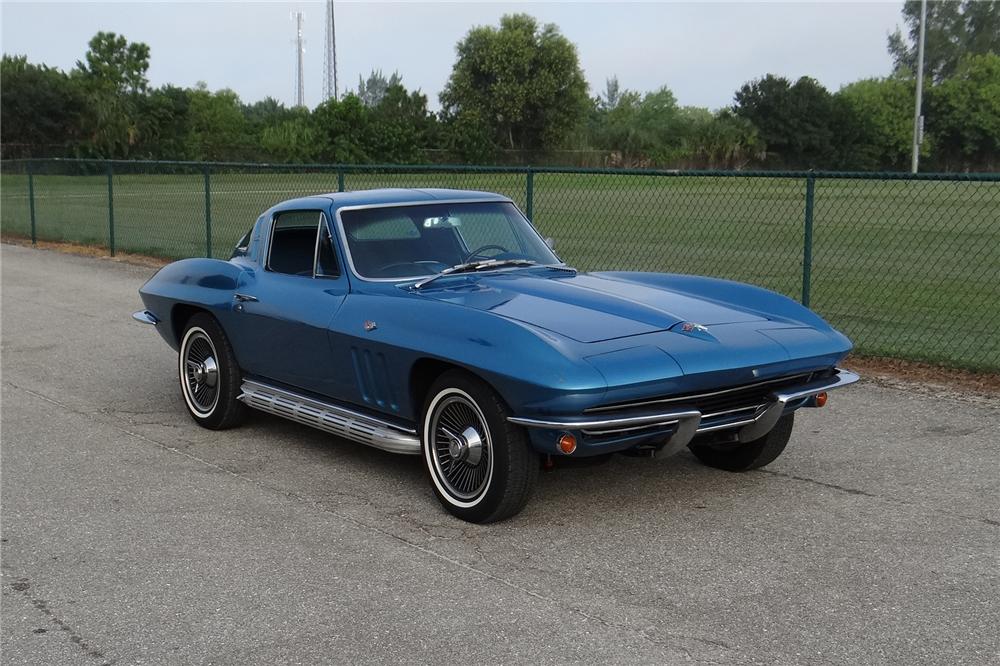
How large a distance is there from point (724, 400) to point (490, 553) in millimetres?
1258

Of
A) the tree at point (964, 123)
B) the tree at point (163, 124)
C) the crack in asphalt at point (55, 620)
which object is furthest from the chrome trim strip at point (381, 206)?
the tree at point (964, 123)

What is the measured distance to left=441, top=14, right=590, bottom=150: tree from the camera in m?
84.5

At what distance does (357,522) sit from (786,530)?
1.93 metres

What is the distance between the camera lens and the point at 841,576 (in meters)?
4.31

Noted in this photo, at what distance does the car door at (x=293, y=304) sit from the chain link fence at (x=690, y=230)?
4.22m

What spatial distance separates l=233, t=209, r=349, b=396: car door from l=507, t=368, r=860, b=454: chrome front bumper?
157 cm

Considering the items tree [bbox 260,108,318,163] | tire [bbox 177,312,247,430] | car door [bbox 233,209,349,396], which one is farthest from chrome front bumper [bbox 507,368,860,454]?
tree [bbox 260,108,318,163]

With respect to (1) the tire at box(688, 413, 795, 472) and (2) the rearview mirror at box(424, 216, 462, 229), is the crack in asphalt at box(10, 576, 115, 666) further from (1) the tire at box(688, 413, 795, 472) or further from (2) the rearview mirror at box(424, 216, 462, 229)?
(1) the tire at box(688, 413, 795, 472)

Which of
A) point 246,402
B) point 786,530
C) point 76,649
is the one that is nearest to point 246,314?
point 246,402

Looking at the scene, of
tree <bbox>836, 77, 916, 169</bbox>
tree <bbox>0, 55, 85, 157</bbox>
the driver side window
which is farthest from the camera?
tree <bbox>836, 77, 916, 169</bbox>

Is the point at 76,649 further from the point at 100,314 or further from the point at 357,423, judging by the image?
the point at 100,314

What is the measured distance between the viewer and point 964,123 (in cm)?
7412

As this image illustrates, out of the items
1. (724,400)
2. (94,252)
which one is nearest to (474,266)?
(724,400)

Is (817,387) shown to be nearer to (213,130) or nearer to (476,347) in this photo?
(476,347)
